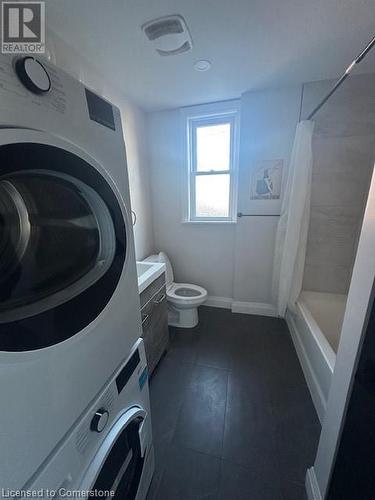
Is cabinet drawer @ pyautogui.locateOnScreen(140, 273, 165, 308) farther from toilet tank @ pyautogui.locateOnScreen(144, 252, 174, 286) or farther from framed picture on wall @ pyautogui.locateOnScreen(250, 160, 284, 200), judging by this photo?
framed picture on wall @ pyautogui.locateOnScreen(250, 160, 284, 200)

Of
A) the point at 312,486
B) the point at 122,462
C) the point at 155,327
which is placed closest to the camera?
the point at 122,462

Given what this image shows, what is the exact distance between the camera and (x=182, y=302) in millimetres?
1931

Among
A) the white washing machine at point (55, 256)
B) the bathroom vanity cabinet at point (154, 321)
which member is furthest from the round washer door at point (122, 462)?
the bathroom vanity cabinet at point (154, 321)

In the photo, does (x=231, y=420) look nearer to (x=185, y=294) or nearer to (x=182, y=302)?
(x=182, y=302)

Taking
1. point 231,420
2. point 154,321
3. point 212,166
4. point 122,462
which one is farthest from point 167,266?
point 122,462

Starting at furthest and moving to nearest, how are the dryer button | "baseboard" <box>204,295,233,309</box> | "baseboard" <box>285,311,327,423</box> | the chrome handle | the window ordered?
"baseboard" <box>204,295,233,309</box> → the window → the chrome handle → "baseboard" <box>285,311,327,423</box> → the dryer button

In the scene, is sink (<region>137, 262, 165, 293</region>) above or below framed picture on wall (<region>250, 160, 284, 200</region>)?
below

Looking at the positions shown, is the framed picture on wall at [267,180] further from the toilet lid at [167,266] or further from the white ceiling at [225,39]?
the toilet lid at [167,266]

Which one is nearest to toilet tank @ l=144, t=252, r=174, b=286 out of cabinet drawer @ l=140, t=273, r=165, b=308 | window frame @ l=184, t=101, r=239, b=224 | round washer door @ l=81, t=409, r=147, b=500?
window frame @ l=184, t=101, r=239, b=224

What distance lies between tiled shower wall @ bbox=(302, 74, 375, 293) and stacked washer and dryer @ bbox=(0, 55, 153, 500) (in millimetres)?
1867

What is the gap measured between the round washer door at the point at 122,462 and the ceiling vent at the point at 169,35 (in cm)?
177

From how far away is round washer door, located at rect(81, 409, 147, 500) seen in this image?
0.56m

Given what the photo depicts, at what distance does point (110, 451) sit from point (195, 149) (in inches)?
93.4

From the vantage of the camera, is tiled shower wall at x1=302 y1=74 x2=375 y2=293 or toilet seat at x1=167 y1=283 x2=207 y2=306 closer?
tiled shower wall at x1=302 y1=74 x2=375 y2=293
